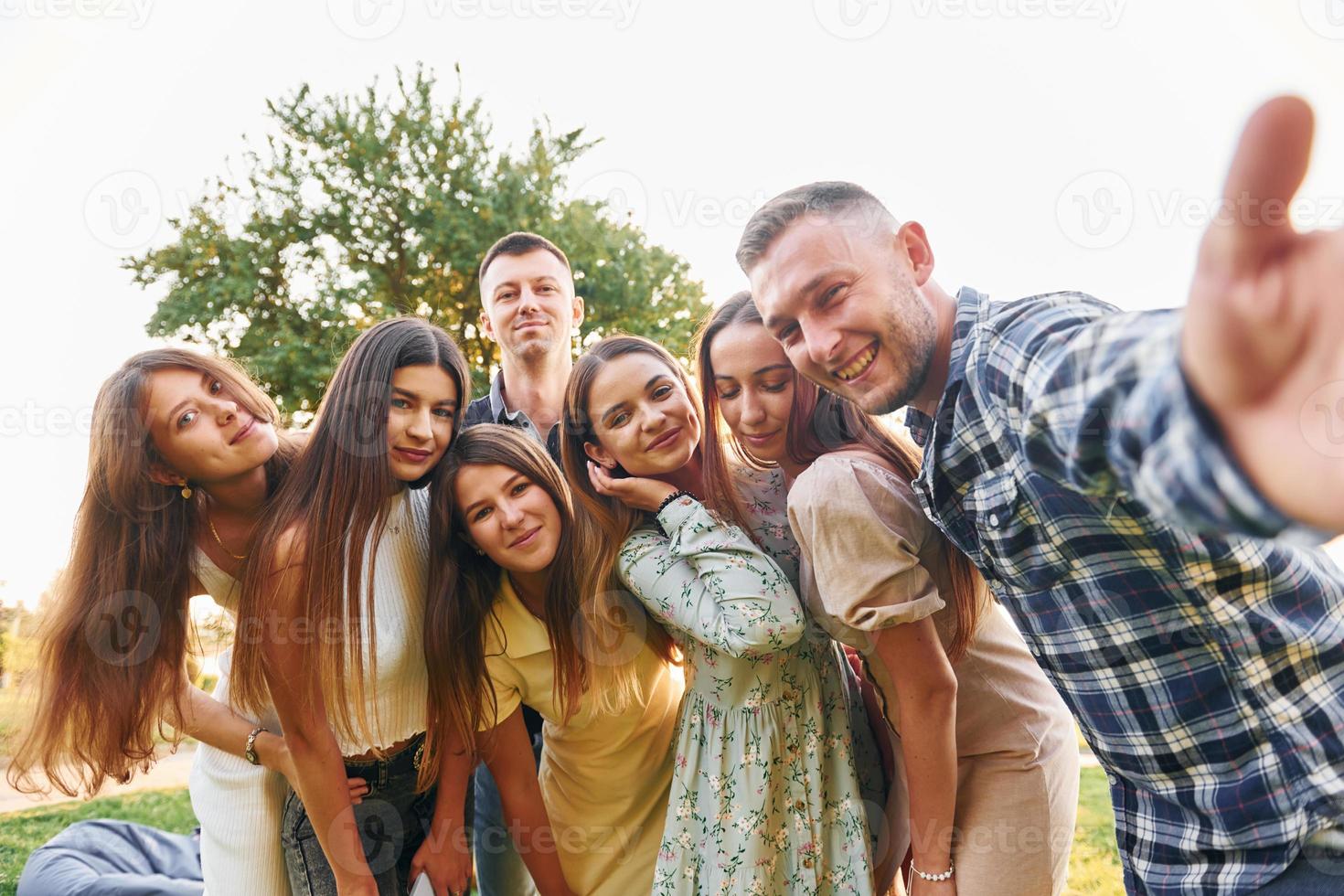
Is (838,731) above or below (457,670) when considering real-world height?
below

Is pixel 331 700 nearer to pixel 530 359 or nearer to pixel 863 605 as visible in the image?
pixel 863 605

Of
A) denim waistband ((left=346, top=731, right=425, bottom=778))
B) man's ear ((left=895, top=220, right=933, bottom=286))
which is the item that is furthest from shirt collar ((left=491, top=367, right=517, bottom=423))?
man's ear ((left=895, top=220, right=933, bottom=286))

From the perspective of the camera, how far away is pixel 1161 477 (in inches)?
34.2

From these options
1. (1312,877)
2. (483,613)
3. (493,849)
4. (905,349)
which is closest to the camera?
(1312,877)

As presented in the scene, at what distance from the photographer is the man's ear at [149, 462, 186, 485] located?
2.65m

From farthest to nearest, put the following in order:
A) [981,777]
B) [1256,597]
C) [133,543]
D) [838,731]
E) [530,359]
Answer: [530,359], [133,543], [838,731], [981,777], [1256,597]

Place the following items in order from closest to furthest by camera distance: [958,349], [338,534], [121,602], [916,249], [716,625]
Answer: [958,349], [916,249], [716,625], [338,534], [121,602]

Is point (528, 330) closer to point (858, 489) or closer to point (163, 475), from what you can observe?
point (163, 475)

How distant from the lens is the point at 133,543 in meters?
2.72

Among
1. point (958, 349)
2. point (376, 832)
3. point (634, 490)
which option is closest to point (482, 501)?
point (634, 490)

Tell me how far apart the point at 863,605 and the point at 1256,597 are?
30.7 inches

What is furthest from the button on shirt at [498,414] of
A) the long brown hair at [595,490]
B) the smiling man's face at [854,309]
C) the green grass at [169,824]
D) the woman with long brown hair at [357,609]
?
the green grass at [169,824]

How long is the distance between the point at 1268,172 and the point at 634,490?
212cm

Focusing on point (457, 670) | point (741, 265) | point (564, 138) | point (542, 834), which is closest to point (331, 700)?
point (457, 670)
